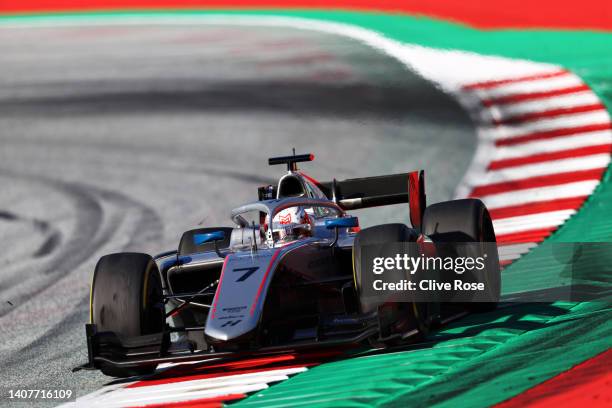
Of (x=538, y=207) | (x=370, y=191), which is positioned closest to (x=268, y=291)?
(x=370, y=191)

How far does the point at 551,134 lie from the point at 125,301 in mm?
10124

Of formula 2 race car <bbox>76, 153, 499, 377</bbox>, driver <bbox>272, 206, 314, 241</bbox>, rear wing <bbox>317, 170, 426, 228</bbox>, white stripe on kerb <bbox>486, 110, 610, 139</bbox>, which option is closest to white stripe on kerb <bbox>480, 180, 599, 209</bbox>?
rear wing <bbox>317, 170, 426, 228</bbox>

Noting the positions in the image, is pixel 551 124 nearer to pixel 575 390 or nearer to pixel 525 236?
pixel 525 236

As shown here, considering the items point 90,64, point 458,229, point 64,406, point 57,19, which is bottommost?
point 64,406

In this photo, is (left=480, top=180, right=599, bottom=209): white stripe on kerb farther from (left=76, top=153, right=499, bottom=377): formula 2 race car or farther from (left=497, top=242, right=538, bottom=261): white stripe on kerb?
(left=76, top=153, right=499, bottom=377): formula 2 race car

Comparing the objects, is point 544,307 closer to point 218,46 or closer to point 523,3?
point 523,3

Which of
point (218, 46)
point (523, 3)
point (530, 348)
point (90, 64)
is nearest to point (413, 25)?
point (523, 3)

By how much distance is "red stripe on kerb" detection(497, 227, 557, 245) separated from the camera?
38.6 ft

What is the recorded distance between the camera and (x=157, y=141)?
2019 cm

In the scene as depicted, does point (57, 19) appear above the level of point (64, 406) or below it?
above

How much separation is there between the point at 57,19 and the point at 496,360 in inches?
1135

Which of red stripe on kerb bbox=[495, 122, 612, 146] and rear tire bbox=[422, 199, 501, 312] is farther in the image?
red stripe on kerb bbox=[495, 122, 612, 146]

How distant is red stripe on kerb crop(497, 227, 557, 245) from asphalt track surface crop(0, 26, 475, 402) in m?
1.96

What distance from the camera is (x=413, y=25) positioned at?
26.1m
